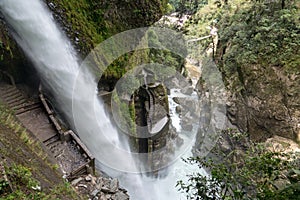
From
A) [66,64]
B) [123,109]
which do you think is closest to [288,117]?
[123,109]

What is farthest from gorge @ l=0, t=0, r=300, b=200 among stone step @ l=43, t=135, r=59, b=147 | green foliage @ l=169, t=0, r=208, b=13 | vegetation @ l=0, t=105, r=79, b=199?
green foliage @ l=169, t=0, r=208, b=13

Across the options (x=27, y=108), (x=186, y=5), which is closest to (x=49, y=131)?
(x=27, y=108)

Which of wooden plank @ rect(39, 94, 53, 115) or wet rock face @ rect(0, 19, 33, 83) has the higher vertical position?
wet rock face @ rect(0, 19, 33, 83)

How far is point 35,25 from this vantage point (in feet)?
23.9

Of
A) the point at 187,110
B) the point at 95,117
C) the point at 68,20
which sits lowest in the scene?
the point at 187,110

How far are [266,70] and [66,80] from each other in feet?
25.9

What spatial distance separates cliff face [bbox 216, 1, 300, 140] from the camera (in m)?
9.77

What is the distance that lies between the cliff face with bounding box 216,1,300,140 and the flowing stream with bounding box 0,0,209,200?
5676 mm

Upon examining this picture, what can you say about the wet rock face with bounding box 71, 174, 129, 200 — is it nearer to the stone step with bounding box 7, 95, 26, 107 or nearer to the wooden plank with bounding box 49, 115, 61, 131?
the wooden plank with bounding box 49, 115, 61, 131

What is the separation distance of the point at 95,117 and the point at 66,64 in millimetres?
2046

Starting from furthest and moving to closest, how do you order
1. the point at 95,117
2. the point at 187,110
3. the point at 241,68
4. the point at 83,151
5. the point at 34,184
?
1. the point at 187,110
2. the point at 241,68
3. the point at 95,117
4. the point at 83,151
5. the point at 34,184

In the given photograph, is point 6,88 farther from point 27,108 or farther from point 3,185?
point 3,185

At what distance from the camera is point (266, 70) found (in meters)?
10.4

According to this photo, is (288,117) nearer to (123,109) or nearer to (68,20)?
(123,109)
